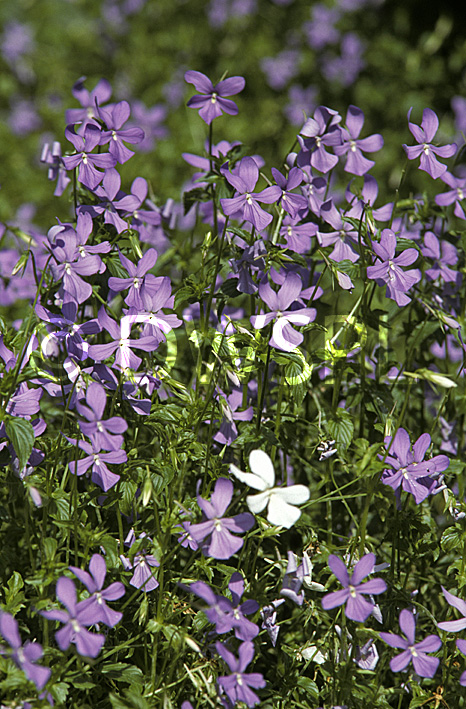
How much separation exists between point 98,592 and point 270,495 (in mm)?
376

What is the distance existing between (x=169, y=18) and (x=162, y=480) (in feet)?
16.7

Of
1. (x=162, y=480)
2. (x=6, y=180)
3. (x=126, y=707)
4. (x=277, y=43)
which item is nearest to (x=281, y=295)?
(x=162, y=480)

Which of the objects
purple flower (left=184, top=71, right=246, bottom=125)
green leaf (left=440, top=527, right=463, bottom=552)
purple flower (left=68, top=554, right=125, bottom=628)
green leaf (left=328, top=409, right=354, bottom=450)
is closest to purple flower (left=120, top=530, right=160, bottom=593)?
purple flower (left=68, top=554, right=125, bottom=628)

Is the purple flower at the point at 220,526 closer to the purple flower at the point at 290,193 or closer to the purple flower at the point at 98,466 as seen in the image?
the purple flower at the point at 98,466

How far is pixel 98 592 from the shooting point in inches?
49.9

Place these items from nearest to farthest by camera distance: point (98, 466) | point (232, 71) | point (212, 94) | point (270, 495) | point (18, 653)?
point (18, 653), point (270, 495), point (98, 466), point (212, 94), point (232, 71)

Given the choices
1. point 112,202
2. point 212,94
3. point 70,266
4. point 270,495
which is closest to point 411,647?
point 270,495

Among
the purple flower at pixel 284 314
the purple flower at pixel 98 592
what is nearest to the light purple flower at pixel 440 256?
the purple flower at pixel 284 314

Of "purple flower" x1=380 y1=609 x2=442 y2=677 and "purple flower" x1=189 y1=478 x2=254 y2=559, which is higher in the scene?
"purple flower" x1=189 y1=478 x2=254 y2=559

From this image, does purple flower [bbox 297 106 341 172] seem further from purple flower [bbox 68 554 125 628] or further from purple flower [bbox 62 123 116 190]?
purple flower [bbox 68 554 125 628]

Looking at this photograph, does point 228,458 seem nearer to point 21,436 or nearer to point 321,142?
point 21,436

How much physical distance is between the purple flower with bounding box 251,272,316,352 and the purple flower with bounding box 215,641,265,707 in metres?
0.59

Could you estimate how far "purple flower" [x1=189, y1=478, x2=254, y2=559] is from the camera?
123 cm

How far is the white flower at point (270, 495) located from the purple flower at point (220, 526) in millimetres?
39
